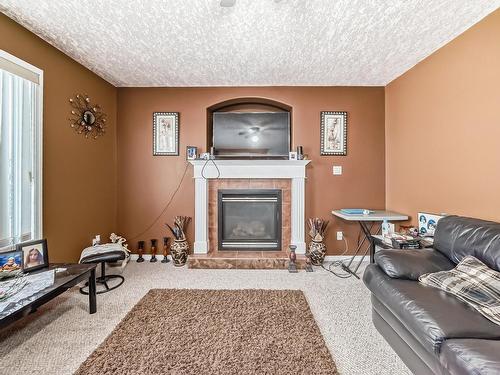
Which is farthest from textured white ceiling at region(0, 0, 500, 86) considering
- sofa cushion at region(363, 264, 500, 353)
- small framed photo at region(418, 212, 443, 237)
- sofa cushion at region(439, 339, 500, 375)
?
sofa cushion at region(439, 339, 500, 375)

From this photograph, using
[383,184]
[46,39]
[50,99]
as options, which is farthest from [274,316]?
[46,39]

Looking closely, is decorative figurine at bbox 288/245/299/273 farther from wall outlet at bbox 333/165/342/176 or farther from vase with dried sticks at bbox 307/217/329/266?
wall outlet at bbox 333/165/342/176

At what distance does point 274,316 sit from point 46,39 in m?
3.38

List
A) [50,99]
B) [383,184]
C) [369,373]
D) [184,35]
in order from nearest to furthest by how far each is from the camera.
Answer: [369,373] < [184,35] < [50,99] < [383,184]

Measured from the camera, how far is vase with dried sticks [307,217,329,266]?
3256 mm

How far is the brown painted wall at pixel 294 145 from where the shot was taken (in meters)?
3.50

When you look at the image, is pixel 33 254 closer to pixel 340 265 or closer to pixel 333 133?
pixel 340 265

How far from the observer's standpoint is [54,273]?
197 centimetres

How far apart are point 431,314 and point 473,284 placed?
0.42 m

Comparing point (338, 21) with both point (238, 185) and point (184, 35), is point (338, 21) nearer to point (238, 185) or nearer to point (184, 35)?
point (184, 35)

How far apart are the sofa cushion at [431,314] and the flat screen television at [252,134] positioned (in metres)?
2.33

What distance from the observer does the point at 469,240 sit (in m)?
1.71

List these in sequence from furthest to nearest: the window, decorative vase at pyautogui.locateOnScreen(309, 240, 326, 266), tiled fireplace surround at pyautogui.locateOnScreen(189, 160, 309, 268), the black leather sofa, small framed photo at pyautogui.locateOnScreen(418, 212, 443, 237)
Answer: tiled fireplace surround at pyautogui.locateOnScreen(189, 160, 309, 268) → decorative vase at pyautogui.locateOnScreen(309, 240, 326, 266) → small framed photo at pyautogui.locateOnScreen(418, 212, 443, 237) → the window → the black leather sofa

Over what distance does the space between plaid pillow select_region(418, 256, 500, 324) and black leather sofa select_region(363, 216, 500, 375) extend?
0.05m
